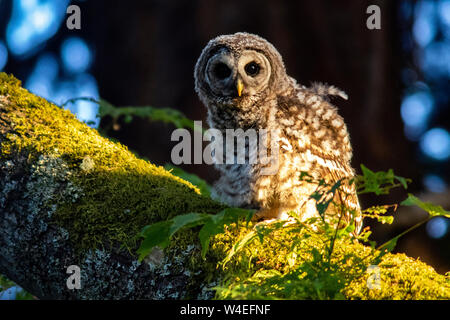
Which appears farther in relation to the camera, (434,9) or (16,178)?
(434,9)

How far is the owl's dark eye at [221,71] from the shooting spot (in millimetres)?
3576

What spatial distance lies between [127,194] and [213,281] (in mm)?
683

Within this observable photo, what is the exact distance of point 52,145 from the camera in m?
2.38

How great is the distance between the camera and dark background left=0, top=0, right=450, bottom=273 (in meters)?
6.75

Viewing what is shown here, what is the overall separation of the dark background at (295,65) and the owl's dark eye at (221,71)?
10.1 feet

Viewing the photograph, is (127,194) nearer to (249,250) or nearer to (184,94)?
(249,250)

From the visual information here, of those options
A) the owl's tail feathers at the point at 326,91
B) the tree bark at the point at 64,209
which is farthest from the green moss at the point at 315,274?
the owl's tail feathers at the point at 326,91

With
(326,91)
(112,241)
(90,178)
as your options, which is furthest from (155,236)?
(326,91)

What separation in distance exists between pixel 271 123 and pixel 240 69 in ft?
1.92

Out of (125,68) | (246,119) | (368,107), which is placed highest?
(125,68)

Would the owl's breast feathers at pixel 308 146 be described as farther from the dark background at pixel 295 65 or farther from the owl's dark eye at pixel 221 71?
the dark background at pixel 295 65
